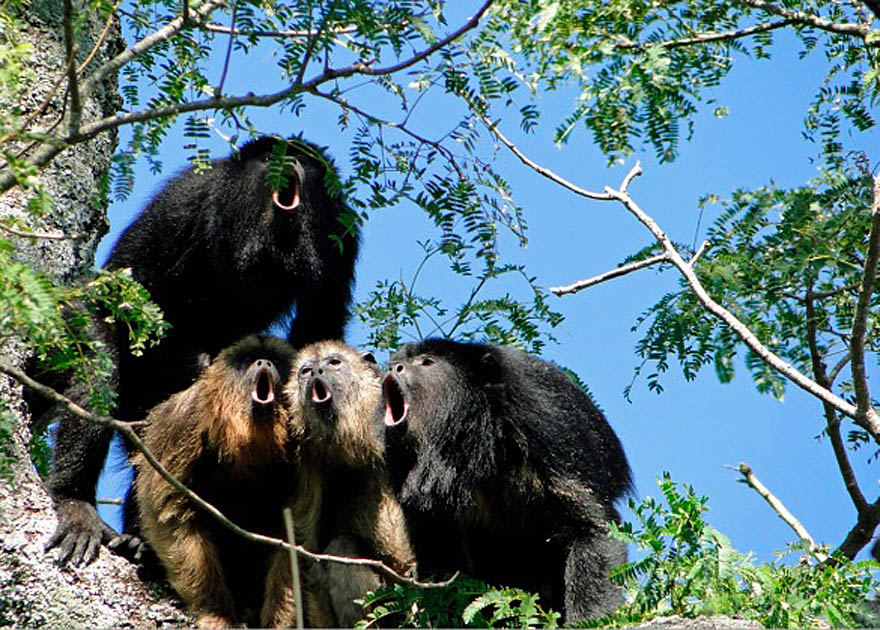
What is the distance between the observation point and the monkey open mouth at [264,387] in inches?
206

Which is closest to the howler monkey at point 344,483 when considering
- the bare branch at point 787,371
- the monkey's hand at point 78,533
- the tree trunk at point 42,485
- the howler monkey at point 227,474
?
the howler monkey at point 227,474

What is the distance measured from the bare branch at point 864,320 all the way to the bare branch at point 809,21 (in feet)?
3.06

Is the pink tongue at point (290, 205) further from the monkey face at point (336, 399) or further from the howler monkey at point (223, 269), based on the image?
the monkey face at point (336, 399)

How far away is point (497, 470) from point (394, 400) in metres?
0.59

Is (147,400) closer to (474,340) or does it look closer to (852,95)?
(474,340)

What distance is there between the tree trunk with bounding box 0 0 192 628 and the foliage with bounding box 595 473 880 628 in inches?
71.6

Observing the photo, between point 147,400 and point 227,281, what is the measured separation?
2.34 feet

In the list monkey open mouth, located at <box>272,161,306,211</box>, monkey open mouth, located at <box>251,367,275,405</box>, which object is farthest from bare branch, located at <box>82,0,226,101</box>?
monkey open mouth, located at <box>251,367,275,405</box>

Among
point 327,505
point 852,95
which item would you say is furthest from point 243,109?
point 852,95

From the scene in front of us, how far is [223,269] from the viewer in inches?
232

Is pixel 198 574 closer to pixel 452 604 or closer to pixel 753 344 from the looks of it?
pixel 452 604

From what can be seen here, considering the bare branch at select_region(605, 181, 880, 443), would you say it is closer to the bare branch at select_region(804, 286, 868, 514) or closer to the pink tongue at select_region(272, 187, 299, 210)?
the bare branch at select_region(804, 286, 868, 514)

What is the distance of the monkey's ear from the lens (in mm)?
5379

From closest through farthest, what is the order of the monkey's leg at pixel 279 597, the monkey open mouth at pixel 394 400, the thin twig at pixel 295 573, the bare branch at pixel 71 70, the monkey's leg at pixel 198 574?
the thin twig at pixel 295 573 < the bare branch at pixel 71 70 < the monkey's leg at pixel 198 574 < the monkey's leg at pixel 279 597 < the monkey open mouth at pixel 394 400
